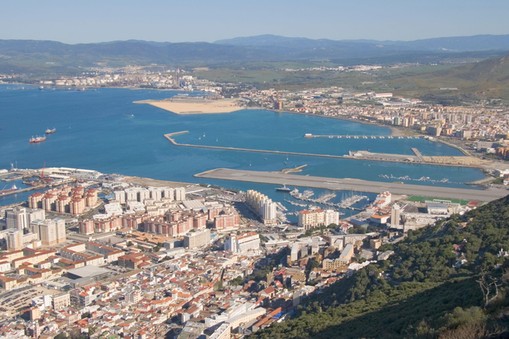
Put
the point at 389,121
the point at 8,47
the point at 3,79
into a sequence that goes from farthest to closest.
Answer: the point at 8,47, the point at 3,79, the point at 389,121

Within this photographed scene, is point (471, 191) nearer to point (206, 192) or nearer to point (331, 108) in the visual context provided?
point (206, 192)

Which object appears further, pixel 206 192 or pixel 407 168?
pixel 407 168

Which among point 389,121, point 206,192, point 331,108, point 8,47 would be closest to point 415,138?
point 389,121

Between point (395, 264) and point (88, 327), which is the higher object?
point (395, 264)

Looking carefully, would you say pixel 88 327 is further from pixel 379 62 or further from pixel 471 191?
pixel 379 62

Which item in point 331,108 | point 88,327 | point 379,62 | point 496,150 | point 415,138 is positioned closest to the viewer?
point 88,327

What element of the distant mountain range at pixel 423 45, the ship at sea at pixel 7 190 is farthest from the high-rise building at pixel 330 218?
the distant mountain range at pixel 423 45

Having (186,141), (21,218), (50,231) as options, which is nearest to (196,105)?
(186,141)
